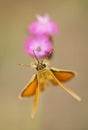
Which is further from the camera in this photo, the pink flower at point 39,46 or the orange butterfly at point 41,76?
the pink flower at point 39,46

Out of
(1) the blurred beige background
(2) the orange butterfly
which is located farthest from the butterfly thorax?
(1) the blurred beige background

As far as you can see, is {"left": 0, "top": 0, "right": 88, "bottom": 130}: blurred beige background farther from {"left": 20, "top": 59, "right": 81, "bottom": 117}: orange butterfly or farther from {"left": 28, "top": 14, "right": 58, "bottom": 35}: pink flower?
{"left": 20, "top": 59, "right": 81, "bottom": 117}: orange butterfly

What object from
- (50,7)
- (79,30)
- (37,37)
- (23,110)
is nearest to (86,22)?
(79,30)

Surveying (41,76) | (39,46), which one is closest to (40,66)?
(41,76)

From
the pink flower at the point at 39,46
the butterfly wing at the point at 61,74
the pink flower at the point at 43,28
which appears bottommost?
the butterfly wing at the point at 61,74

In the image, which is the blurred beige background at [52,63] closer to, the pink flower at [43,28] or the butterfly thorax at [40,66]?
the pink flower at [43,28]

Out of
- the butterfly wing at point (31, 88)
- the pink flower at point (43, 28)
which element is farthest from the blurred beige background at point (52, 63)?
the butterfly wing at point (31, 88)
